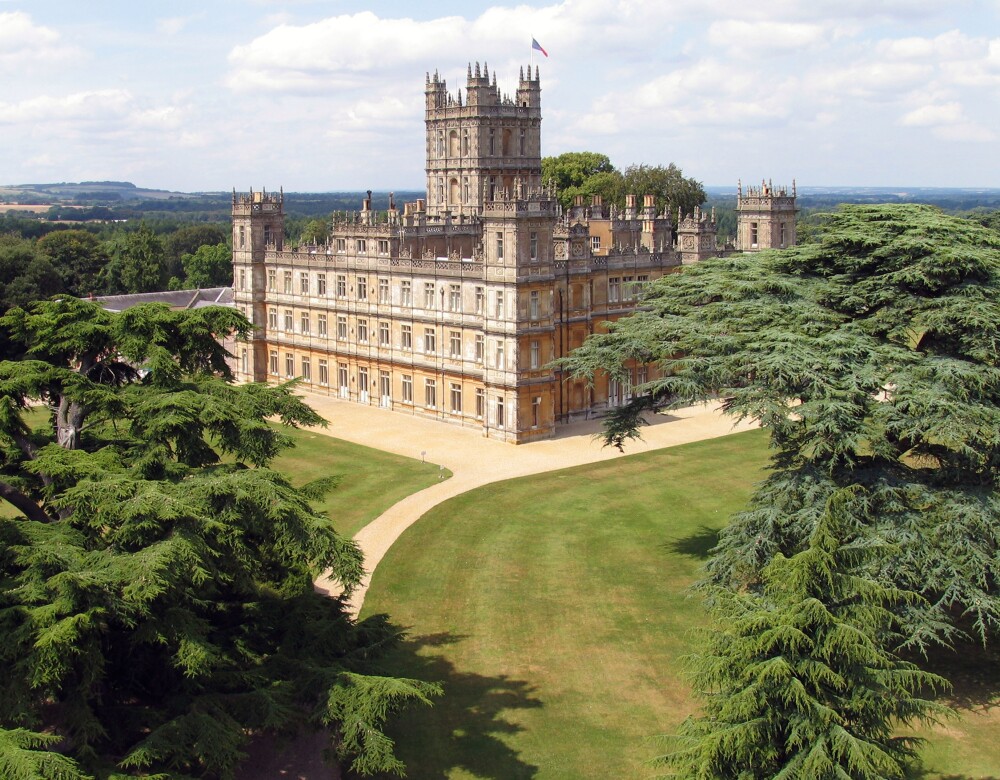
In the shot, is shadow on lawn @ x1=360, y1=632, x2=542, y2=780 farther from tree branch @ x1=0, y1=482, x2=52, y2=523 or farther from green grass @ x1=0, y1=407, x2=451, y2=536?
green grass @ x1=0, y1=407, x2=451, y2=536

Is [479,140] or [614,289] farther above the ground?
[479,140]

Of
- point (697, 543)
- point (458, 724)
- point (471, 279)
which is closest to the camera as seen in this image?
point (458, 724)

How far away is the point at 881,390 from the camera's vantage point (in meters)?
25.8

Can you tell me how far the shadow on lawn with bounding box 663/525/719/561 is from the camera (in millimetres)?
33406

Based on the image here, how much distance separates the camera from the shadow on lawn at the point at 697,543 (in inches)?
1315

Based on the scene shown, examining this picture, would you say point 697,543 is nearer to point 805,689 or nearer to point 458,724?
point 458,724

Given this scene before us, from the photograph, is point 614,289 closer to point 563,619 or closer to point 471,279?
point 471,279

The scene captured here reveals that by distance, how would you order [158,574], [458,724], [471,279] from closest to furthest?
[158,574], [458,724], [471,279]

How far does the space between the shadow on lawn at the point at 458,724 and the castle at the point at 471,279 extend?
2246 cm

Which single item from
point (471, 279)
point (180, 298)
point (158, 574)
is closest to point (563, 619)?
point (158, 574)

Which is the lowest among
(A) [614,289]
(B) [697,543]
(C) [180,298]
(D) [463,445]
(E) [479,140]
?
(B) [697,543]

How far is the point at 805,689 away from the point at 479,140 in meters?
57.6

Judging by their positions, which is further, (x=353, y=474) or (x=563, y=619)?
(x=353, y=474)

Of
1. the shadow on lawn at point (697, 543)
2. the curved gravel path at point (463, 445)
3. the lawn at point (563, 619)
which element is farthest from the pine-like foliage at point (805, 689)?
the curved gravel path at point (463, 445)
